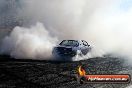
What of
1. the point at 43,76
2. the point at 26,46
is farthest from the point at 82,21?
the point at 43,76

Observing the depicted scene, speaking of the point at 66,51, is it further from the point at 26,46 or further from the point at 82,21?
the point at 82,21

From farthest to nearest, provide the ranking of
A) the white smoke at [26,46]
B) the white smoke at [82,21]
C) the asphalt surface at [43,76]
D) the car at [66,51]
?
the white smoke at [82,21], the white smoke at [26,46], the car at [66,51], the asphalt surface at [43,76]

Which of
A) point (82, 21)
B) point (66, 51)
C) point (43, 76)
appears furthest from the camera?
point (82, 21)

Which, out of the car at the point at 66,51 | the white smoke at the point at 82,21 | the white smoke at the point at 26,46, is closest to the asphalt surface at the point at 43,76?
the car at the point at 66,51

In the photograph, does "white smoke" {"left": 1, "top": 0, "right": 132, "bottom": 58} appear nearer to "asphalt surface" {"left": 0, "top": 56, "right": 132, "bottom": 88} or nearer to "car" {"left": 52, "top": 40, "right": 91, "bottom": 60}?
"car" {"left": 52, "top": 40, "right": 91, "bottom": 60}

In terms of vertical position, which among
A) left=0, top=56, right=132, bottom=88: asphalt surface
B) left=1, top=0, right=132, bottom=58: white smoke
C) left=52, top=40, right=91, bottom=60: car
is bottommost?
left=0, top=56, right=132, bottom=88: asphalt surface

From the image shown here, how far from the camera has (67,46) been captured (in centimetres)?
1966

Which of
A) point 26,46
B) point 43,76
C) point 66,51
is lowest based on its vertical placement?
point 43,76

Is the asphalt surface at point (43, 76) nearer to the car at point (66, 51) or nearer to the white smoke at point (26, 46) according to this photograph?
the car at point (66, 51)

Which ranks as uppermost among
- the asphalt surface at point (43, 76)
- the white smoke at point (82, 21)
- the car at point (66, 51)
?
the white smoke at point (82, 21)

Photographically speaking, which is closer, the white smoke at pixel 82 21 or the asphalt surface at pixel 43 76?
the asphalt surface at pixel 43 76

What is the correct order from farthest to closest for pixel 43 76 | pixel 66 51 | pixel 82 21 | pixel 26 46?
pixel 82 21 → pixel 26 46 → pixel 66 51 → pixel 43 76

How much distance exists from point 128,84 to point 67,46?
326 inches

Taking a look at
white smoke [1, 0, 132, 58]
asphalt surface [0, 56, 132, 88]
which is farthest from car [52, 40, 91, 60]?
white smoke [1, 0, 132, 58]
